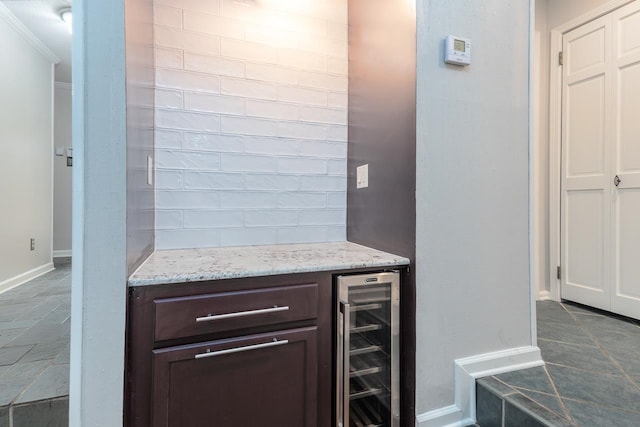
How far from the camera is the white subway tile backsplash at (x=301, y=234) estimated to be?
68.0 inches

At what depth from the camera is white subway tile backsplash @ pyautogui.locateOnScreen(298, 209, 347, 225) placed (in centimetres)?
177

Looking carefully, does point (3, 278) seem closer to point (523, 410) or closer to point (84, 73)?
point (84, 73)

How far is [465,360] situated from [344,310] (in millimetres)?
663

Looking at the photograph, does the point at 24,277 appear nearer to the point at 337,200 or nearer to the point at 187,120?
the point at 187,120

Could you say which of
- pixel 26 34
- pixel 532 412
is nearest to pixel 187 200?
pixel 532 412

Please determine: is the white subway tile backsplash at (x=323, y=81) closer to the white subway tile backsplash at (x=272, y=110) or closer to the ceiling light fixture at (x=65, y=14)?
the white subway tile backsplash at (x=272, y=110)

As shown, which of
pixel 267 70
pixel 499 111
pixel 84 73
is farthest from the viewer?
pixel 267 70

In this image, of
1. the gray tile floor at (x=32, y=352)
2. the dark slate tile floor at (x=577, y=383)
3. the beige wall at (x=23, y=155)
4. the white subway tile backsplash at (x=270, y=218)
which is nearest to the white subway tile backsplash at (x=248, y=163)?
the white subway tile backsplash at (x=270, y=218)

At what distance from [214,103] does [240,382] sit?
1287mm

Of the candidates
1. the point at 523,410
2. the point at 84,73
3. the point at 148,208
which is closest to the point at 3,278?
the point at 148,208

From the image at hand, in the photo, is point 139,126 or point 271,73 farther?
point 271,73

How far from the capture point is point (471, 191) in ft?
4.66

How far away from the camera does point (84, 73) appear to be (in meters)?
0.88

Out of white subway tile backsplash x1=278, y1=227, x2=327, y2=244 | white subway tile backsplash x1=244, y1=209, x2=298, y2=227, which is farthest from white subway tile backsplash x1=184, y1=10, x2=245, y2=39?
white subway tile backsplash x1=278, y1=227, x2=327, y2=244
